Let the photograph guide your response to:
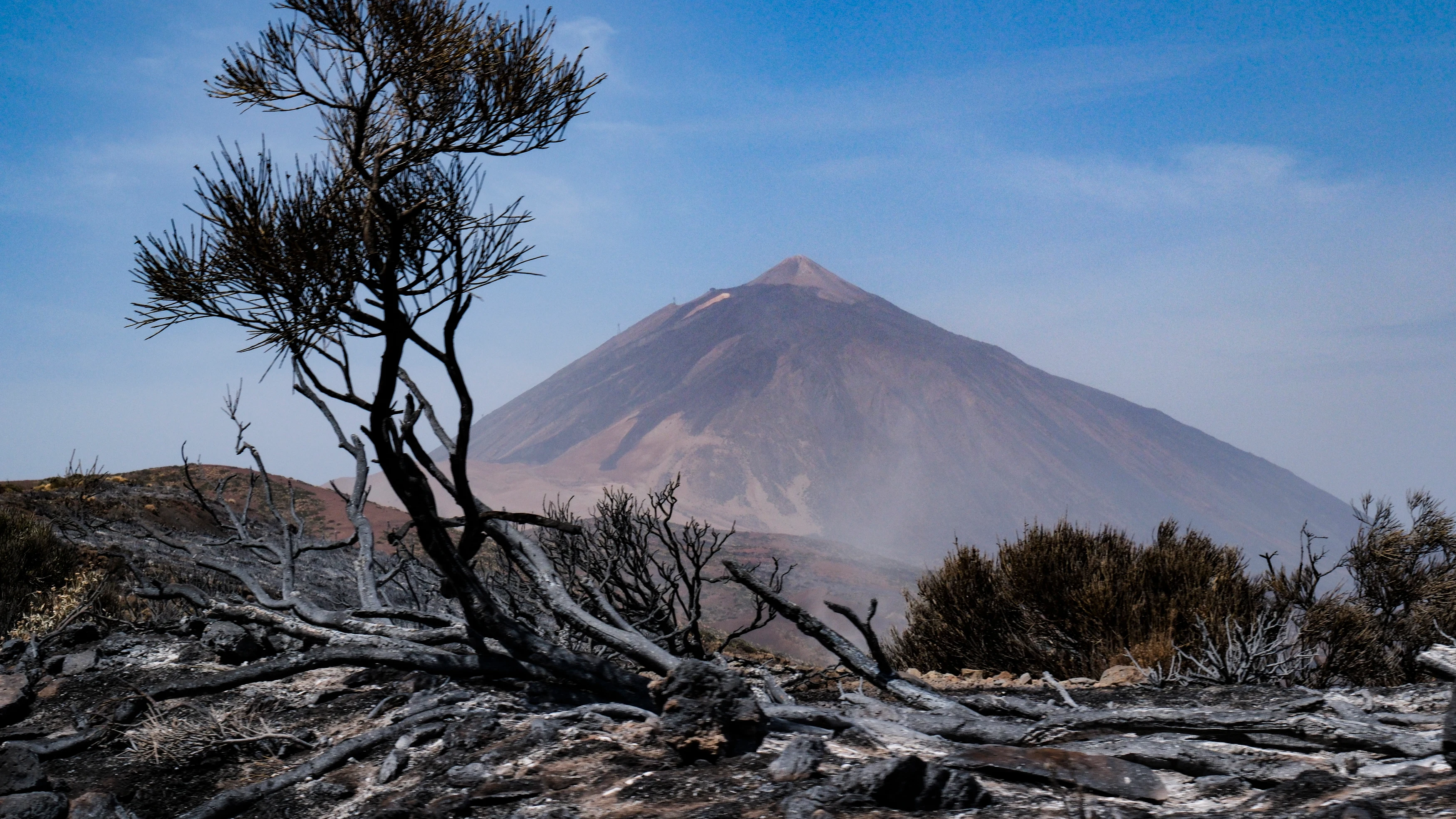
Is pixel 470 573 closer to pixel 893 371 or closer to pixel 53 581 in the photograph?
pixel 53 581

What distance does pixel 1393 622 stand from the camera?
9.20m

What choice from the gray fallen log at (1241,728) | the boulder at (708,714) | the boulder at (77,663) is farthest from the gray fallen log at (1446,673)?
the boulder at (77,663)

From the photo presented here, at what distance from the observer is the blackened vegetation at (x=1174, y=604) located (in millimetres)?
8047

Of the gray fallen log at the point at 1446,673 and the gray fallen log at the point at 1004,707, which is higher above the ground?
the gray fallen log at the point at 1446,673

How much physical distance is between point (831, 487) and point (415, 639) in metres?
155

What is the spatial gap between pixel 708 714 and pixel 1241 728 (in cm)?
205

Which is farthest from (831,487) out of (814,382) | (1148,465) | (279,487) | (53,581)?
(53,581)

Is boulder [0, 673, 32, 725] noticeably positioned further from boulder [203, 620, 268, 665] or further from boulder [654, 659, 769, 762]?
boulder [654, 659, 769, 762]

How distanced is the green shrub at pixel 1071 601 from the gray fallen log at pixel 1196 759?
195 inches

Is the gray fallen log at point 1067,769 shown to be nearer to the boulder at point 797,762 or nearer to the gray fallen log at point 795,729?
the boulder at point 797,762

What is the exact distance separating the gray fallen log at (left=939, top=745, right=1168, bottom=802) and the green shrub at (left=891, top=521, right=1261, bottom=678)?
5260 mm

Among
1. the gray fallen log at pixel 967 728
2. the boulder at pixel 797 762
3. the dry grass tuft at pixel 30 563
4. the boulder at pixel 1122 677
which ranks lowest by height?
the boulder at pixel 1122 677

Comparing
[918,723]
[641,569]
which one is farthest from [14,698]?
[918,723]

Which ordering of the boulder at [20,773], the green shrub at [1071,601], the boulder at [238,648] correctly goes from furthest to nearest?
the green shrub at [1071,601]
the boulder at [238,648]
the boulder at [20,773]
